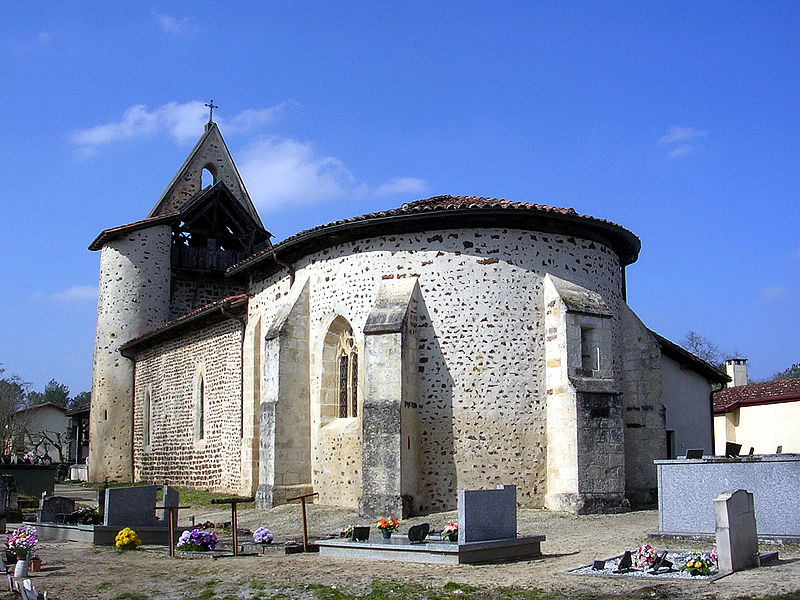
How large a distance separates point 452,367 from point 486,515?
222 inches

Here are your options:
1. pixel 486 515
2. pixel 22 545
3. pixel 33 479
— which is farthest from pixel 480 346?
pixel 33 479

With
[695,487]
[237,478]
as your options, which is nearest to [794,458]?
[695,487]

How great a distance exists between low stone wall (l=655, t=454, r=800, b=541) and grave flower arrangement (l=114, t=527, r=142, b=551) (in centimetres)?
782

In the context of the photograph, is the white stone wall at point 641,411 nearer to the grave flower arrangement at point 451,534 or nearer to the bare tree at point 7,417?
the grave flower arrangement at point 451,534

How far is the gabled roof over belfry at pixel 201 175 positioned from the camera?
3172 centimetres

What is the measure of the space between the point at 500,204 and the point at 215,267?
630 inches

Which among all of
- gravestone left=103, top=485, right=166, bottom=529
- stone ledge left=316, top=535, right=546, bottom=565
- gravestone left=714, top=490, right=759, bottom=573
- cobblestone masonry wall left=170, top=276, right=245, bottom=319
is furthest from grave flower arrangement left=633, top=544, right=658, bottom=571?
cobblestone masonry wall left=170, top=276, right=245, bottom=319

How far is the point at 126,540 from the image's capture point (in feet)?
42.7

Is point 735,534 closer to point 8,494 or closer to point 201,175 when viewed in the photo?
point 8,494

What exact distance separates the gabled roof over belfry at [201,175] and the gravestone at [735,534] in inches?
992

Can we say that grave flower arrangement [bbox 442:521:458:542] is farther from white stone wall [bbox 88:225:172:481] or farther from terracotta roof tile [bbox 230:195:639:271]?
white stone wall [bbox 88:225:172:481]

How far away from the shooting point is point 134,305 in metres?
29.3

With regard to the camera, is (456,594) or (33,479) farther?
(33,479)

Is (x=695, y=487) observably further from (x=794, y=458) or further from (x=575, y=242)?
(x=575, y=242)
